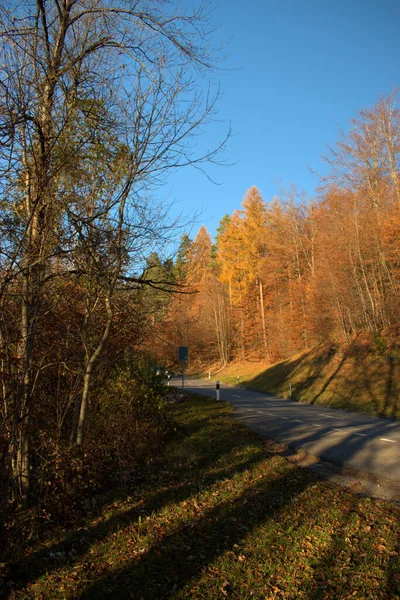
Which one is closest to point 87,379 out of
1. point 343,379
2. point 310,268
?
point 343,379

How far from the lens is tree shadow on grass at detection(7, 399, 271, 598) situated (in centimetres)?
423

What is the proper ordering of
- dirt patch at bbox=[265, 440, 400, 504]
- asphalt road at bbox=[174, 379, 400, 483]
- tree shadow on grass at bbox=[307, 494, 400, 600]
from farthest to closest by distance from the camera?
asphalt road at bbox=[174, 379, 400, 483], dirt patch at bbox=[265, 440, 400, 504], tree shadow on grass at bbox=[307, 494, 400, 600]

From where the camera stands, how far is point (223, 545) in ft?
14.4

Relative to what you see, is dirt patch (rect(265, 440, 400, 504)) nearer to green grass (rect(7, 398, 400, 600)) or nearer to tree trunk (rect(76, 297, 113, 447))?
green grass (rect(7, 398, 400, 600))

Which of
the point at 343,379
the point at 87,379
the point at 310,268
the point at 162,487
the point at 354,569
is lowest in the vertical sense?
the point at 354,569

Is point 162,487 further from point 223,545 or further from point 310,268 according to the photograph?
point 310,268

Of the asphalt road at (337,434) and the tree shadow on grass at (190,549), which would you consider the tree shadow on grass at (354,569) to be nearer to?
the tree shadow on grass at (190,549)

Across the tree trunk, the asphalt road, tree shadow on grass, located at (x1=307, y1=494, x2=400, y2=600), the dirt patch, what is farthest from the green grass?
the asphalt road

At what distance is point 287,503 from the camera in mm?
5555

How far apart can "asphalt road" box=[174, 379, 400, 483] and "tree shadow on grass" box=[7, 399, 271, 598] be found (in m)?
1.45

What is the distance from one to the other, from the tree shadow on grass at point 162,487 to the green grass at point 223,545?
0.06 feet

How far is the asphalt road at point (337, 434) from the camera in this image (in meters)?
8.52

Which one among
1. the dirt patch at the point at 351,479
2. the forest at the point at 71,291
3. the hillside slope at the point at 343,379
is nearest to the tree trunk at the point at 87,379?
the forest at the point at 71,291

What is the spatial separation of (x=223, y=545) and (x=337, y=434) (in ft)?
26.2
